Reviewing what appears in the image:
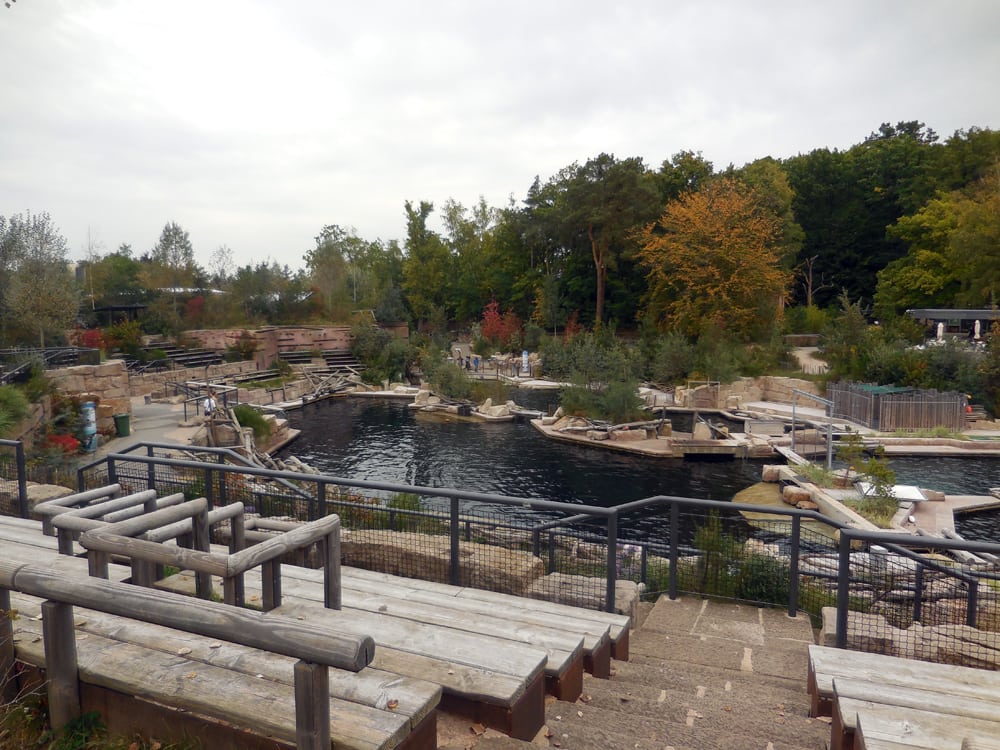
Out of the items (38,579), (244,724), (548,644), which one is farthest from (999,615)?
(38,579)

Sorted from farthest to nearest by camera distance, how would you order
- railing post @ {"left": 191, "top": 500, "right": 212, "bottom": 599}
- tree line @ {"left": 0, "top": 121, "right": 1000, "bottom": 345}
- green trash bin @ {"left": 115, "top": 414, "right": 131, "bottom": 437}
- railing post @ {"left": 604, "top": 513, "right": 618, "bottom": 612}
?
tree line @ {"left": 0, "top": 121, "right": 1000, "bottom": 345} → green trash bin @ {"left": 115, "top": 414, "right": 131, "bottom": 437} → railing post @ {"left": 604, "top": 513, "right": 618, "bottom": 612} → railing post @ {"left": 191, "top": 500, "right": 212, "bottom": 599}

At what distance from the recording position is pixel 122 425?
57.8 feet

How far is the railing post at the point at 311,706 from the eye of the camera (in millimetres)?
1949

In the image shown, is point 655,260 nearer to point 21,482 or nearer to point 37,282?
point 37,282

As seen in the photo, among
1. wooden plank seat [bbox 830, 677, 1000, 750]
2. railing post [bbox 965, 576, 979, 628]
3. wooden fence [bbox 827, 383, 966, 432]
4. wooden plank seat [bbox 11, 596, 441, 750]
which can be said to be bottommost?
wooden fence [bbox 827, 383, 966, 432]

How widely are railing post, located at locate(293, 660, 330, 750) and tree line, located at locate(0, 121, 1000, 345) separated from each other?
22868 mm

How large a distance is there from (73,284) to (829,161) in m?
45.0

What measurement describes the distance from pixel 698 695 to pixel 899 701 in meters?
1.02

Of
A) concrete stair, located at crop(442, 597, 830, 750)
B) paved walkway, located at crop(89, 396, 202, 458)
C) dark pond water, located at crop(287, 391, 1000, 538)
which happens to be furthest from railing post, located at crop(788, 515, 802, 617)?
paved walkway, located at crop(89, 396, 202, 458)

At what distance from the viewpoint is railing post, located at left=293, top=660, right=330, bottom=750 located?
195 cm

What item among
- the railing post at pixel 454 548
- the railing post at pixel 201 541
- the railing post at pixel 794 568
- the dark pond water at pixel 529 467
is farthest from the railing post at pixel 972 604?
the dark pond water at pixel 529 467

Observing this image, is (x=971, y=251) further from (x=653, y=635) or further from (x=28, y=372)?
(x=28, y=372)

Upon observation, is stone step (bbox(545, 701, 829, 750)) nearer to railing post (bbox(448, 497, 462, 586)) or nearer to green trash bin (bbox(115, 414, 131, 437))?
railing post (bbox(448, 497, 462, 586))

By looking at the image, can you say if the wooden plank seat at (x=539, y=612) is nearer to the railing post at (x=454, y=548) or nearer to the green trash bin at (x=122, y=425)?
the railing post at (x=454, y=548)
